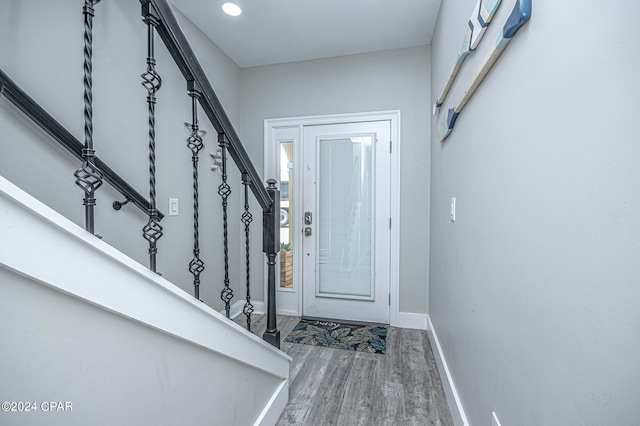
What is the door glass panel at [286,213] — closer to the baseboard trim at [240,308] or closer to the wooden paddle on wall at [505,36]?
the baseboard trim at [240,308]

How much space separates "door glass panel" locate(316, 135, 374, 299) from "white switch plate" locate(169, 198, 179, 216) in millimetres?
1315

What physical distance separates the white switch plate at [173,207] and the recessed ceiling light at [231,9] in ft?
5.03

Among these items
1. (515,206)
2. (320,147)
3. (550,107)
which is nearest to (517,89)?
(550,107)

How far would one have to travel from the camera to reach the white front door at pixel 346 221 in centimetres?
278

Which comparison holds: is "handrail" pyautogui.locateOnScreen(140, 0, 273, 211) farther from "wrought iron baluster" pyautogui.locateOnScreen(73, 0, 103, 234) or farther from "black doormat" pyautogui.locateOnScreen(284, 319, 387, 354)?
"black doormat" pyautogui.locateOnScreen(284, 319, 387, 354)

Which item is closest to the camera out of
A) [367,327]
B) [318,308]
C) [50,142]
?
[50,142]

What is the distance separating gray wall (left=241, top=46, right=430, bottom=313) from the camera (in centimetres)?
268

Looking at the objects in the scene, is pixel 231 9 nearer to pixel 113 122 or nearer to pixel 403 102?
pixel 113 122

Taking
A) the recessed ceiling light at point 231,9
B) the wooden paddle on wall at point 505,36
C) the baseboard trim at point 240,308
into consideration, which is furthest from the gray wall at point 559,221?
the baseboard trim at point 240,308

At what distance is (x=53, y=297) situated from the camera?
54cm

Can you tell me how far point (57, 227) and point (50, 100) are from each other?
51.6 inches

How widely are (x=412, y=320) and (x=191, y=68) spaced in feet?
8.83

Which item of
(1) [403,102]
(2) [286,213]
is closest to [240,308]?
(2) [286,213]

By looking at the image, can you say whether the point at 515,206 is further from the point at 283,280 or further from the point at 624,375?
the point at 283,280
